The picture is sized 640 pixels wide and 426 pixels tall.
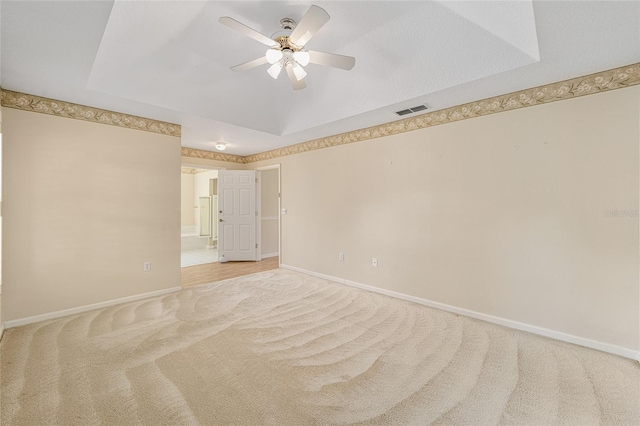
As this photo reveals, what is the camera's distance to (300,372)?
202cm

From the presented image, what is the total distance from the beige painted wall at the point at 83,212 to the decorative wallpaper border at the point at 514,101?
9.51 ft

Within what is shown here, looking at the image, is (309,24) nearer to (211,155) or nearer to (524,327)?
(524,327)

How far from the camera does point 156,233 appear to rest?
3811 millimetres

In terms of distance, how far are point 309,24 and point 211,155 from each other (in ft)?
15.2

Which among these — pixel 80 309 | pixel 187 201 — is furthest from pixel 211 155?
pixel 187 201

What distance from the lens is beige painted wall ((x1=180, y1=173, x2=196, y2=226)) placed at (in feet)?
31.0

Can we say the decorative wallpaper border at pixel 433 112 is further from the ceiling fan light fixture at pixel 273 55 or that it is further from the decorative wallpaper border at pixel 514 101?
the ceiling fan light fixture at pixel 273 55

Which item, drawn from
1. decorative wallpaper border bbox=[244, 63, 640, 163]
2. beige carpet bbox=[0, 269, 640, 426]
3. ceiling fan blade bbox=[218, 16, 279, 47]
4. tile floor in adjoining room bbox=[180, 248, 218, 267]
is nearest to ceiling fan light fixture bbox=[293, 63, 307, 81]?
ceiling fan blade bbox=[218, 16, 279, 47]

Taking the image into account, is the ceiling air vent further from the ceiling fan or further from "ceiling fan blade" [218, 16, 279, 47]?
"ceiling fan blade" [218, 16, 279, 47]

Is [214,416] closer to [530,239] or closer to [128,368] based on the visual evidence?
[128,368]

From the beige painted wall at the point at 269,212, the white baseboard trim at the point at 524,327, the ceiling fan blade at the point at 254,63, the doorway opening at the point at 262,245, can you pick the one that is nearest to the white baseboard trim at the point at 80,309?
the doorway opening at the point at 262,245

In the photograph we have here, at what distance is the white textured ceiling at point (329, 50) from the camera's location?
6.39 ft

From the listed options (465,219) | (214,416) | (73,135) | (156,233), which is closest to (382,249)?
(465,219)

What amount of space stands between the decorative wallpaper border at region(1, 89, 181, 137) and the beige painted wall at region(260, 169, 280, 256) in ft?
9.27
